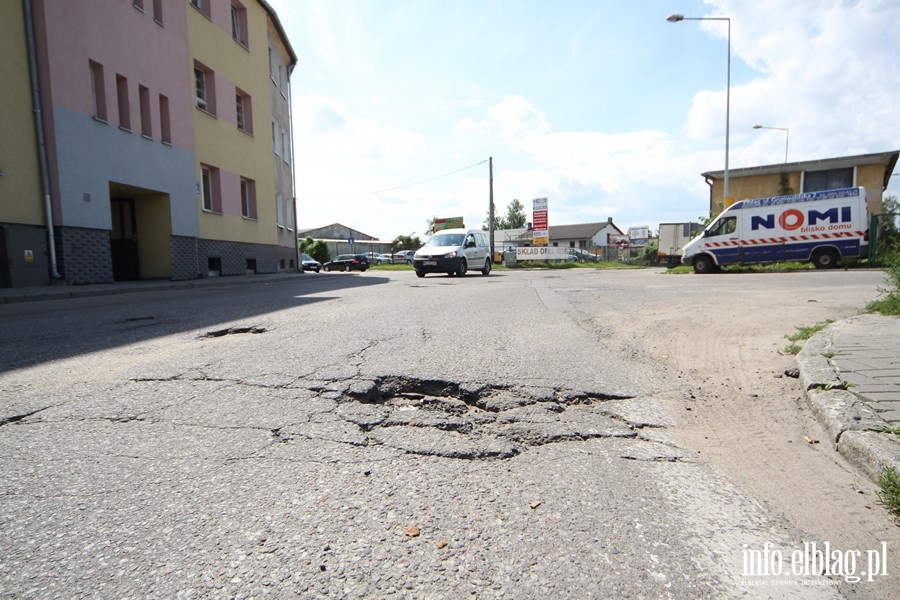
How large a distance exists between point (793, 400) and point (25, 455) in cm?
470

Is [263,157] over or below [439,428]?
over

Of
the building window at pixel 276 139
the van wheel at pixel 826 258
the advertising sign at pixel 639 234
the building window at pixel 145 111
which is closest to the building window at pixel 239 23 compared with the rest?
the building window at pixel 276 139

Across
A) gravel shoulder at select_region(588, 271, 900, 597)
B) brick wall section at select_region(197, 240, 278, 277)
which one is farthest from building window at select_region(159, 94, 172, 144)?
gravel shoulder at select_region(588, 271, 900, 597)

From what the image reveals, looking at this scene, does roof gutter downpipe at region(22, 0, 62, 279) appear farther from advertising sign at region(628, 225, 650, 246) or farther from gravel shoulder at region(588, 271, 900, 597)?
advertising sign at region(628, 225, 650, 246)

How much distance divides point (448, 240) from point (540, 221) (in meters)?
18.4

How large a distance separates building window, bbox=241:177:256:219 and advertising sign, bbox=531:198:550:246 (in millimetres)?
21264

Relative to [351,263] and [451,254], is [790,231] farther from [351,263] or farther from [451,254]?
[351,263]

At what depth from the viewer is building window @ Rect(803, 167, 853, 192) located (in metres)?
31.6

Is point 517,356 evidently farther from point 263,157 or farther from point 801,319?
point 263,157

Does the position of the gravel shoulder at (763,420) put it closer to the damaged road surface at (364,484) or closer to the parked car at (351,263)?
the damaged road surface at (364,484)

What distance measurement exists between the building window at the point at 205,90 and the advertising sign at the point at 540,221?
2367 centimetres

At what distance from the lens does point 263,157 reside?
21.9 metres

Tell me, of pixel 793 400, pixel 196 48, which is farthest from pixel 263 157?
pixel 793 400

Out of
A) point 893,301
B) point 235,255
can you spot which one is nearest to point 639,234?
point 235,255
